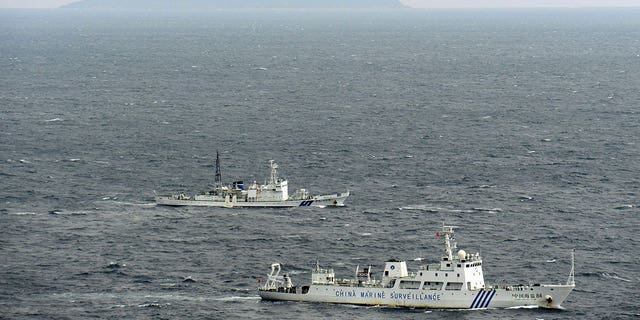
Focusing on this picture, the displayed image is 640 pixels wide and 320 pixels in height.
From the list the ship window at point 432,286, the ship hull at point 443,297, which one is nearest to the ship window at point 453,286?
the ship hull at point 443,297

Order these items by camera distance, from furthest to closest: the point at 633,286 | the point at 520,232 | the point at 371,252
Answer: the point at 520,232
the point at 371,252
the point at 633,286

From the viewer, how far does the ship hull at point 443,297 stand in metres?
147

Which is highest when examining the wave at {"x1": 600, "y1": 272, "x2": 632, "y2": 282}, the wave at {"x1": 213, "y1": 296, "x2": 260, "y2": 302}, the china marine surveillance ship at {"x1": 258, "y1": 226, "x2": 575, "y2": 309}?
the china marine surveillance ship at {"x1": 258, "y1": 226, "x2": 575, "y2": 309}

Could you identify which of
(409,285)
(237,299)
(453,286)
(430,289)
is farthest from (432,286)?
(237,299)

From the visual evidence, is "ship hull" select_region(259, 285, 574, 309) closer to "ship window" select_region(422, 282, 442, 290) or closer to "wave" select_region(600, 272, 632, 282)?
"ship window" select_region(422, 282, 442, 290)

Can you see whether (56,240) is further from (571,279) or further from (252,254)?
Result: (571,279)

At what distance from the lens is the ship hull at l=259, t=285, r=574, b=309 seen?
483 ft

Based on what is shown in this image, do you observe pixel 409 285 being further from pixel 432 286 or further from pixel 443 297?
pixel 443 297

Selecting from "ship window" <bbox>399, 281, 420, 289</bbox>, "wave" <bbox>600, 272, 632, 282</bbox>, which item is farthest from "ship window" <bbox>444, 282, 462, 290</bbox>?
"wave" <bbox>600, 272, 632, 282</bbox>

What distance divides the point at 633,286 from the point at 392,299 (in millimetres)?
32138

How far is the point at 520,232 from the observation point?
18675cm

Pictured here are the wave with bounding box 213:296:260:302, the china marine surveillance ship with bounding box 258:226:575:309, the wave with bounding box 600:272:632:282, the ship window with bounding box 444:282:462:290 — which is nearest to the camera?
the china marine surveillance ship with bounding box 258:226:575:309

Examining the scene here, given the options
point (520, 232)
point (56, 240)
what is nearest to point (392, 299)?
point (520, 232)

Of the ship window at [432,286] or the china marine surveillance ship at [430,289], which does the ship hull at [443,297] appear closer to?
the china marine surveillance ship at [430,289]
